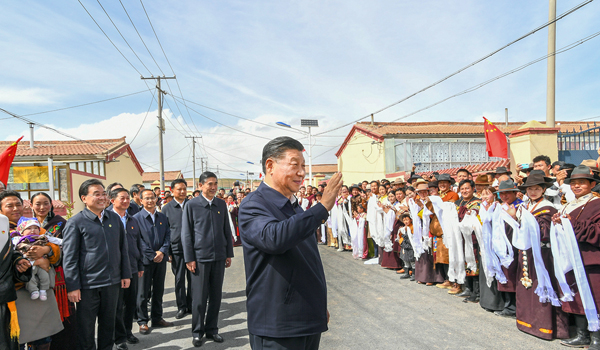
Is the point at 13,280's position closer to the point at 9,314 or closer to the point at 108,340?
the point at 9,314

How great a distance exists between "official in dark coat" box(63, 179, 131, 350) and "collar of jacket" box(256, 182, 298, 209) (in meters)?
2.57

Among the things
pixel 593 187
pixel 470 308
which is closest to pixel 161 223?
pixel 470 308

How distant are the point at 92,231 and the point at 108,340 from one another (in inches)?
45.6

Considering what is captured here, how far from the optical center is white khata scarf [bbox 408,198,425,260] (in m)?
7.43

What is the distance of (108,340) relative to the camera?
13.0 ft

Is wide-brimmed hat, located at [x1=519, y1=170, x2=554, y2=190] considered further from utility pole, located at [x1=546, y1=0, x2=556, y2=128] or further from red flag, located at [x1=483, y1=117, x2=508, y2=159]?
utility pole, located at [x1=546, y1=0, x2=556, y2=128]

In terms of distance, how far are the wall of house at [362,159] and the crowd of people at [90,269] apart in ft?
60.7

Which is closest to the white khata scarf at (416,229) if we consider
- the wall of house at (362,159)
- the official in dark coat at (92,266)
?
the official in dark coat at (92,266)

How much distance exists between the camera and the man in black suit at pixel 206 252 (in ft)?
15.6

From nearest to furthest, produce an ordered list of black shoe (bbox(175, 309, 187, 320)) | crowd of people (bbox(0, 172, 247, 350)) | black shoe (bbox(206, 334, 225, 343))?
crowd of people (bbox(0, 172, 247, 350)), black shoe (bbox(206, 334, 225, 343)), black shoe (bbox(175, 309, 187, 320))

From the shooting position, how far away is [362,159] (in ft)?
83.6

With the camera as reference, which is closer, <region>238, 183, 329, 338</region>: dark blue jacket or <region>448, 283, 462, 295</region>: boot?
<region>238, 183, 329, 338</region>: dark blue jacket

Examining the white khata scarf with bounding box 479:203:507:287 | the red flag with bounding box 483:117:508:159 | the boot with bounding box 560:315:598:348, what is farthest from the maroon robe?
the boot with bounding box 560:315:598:348

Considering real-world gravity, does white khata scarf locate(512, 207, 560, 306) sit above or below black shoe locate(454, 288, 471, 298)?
above
